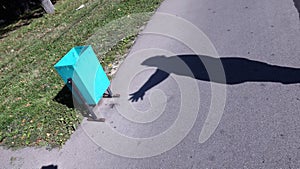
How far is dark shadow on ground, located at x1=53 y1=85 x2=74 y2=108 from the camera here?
5071mm

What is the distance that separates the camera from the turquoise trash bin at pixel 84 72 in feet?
13.1

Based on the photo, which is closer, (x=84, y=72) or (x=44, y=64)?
(x=84, y=72)

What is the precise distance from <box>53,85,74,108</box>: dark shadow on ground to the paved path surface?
771 millimetres

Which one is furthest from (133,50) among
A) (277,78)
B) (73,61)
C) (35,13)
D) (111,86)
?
(35,13)

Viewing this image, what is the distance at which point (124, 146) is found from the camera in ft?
12.8

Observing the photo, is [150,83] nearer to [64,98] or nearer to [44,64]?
[64,98]

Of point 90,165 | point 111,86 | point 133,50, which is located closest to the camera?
point 90,165

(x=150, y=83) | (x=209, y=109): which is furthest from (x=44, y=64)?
(x=209, y=109)

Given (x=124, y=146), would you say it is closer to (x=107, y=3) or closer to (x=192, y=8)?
(x=192, y=8)

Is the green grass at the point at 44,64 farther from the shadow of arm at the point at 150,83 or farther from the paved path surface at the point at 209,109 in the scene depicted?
the shadow of arm at the point at 150,83

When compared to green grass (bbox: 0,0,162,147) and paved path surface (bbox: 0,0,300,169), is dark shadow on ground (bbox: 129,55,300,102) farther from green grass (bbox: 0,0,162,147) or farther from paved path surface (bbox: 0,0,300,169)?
green grass (bbox: 0,0,162,147)

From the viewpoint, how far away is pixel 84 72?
4129 millimetres

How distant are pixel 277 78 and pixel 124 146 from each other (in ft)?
8.62

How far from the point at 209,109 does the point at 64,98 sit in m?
2.91
